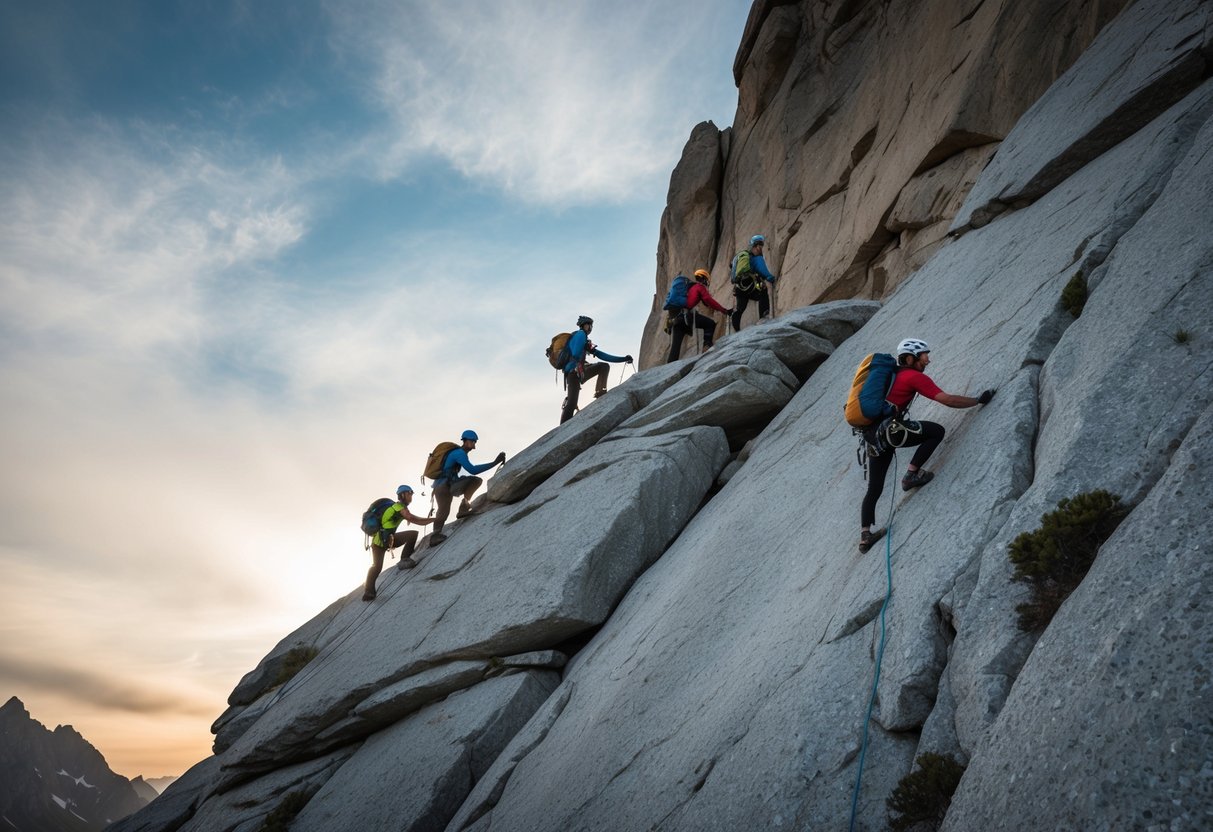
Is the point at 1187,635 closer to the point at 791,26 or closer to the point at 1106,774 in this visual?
the point at 1106,774

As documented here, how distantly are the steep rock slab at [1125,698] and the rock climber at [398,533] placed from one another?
1823 cm

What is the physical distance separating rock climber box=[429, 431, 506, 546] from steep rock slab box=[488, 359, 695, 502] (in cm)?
75

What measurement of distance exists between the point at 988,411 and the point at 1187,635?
5.37m

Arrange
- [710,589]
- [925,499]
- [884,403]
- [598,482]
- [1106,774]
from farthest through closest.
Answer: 1. [598,482]
2. [710,589]
3. [884,403]
4. [925,499]
5. [1106,774]

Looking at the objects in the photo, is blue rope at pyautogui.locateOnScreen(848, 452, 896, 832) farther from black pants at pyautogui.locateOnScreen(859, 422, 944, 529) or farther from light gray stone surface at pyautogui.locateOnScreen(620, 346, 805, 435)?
light gray stone surface at pyautogui.locateOnScreen(620, 346, 805, 435)

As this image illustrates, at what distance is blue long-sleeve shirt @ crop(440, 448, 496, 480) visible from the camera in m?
21.0

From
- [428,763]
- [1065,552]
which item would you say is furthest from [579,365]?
[1065,552]

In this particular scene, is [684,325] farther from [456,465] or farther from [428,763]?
[428,763]

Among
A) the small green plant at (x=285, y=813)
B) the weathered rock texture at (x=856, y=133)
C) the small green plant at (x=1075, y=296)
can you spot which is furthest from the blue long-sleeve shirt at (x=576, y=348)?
the small green plant at (x=1075, y=296)

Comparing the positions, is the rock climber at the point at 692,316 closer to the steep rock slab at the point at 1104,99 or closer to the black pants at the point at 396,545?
the steep rock slab at the point at 1104,99

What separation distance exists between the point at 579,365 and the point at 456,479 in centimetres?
571

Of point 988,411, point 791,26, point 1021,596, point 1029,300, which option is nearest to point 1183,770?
point 1021,596

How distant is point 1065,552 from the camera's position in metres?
6.20

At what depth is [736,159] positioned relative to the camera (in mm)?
37188
